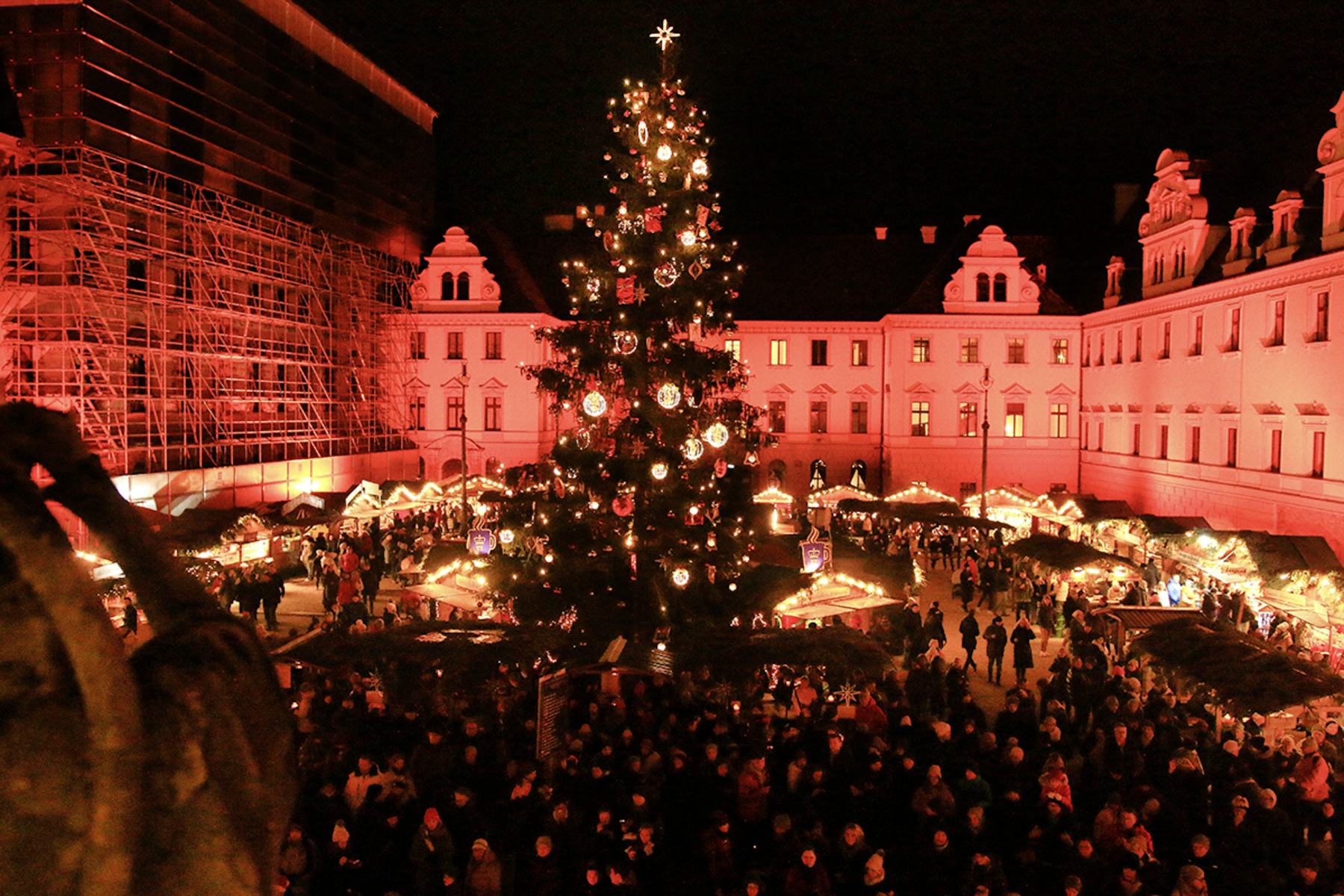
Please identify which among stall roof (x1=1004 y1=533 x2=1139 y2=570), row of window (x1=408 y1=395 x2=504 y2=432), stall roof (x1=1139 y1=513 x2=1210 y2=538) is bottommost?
stall roof (x1=1004 y1=533 x2=1139 y2=570)

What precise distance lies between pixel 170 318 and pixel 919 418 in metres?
28.2

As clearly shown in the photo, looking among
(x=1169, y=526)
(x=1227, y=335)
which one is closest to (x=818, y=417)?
(x=1227, y=335)

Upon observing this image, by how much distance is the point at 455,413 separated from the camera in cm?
4138

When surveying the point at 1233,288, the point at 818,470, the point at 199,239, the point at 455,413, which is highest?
the point at 199,239

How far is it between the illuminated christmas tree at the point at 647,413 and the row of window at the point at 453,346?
25856 millimetres

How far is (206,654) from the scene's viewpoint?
84.0 inches

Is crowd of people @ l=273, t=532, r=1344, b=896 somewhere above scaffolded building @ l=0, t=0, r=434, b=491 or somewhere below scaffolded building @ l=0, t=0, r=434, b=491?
below

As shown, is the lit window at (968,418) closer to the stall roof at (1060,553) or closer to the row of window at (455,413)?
the stall roof at (1060,553)

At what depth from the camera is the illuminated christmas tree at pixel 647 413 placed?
14906 mm

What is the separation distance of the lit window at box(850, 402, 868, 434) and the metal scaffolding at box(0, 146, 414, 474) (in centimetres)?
2062

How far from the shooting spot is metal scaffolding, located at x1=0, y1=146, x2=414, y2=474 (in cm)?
2512

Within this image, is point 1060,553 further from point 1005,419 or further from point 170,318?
point 170,318

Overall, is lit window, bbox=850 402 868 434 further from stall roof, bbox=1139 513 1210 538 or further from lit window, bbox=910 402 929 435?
stall roof, bbox=1139 513 1210 538

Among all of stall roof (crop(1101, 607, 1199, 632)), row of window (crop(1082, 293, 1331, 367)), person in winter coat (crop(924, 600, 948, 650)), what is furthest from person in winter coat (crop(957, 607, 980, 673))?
row of window (crop(1082, 293, 1331, 367))
